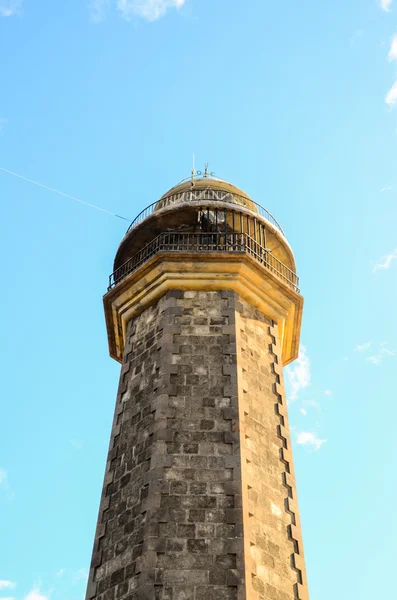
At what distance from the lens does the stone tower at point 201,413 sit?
10164mm

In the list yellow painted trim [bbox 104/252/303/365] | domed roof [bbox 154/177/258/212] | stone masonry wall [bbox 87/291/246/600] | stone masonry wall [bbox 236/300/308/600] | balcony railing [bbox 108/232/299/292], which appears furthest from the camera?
domed roof [bbox 154/177/258/212]

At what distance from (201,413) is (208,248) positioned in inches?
176

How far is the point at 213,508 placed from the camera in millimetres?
10570

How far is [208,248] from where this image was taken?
14867 mm

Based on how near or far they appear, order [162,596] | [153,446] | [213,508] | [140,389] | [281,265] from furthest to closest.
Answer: [281,265] < [140,389] < [153,446] < [213,508] < [162,596]

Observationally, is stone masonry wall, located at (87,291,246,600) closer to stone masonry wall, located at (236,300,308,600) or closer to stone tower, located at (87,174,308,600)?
stone tower, located at (87,174,308,600)

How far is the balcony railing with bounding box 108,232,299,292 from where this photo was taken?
14.6 meters

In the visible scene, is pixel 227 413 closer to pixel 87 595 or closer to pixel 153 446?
pixel 153 446

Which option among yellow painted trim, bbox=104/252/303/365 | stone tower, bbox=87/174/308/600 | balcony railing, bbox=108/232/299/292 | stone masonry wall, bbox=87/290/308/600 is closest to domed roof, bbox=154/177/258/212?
stone tower, bbox=87/174/308/600

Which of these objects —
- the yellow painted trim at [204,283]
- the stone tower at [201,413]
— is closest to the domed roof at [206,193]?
the stone tower at [201,413]

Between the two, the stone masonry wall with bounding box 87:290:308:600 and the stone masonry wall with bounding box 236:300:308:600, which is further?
the stone masonry wall with bounding box 236:300:308:600

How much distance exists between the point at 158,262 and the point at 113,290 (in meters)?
1.51

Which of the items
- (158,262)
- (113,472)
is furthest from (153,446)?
(158,262)

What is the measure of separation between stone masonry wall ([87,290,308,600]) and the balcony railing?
4.22ft
